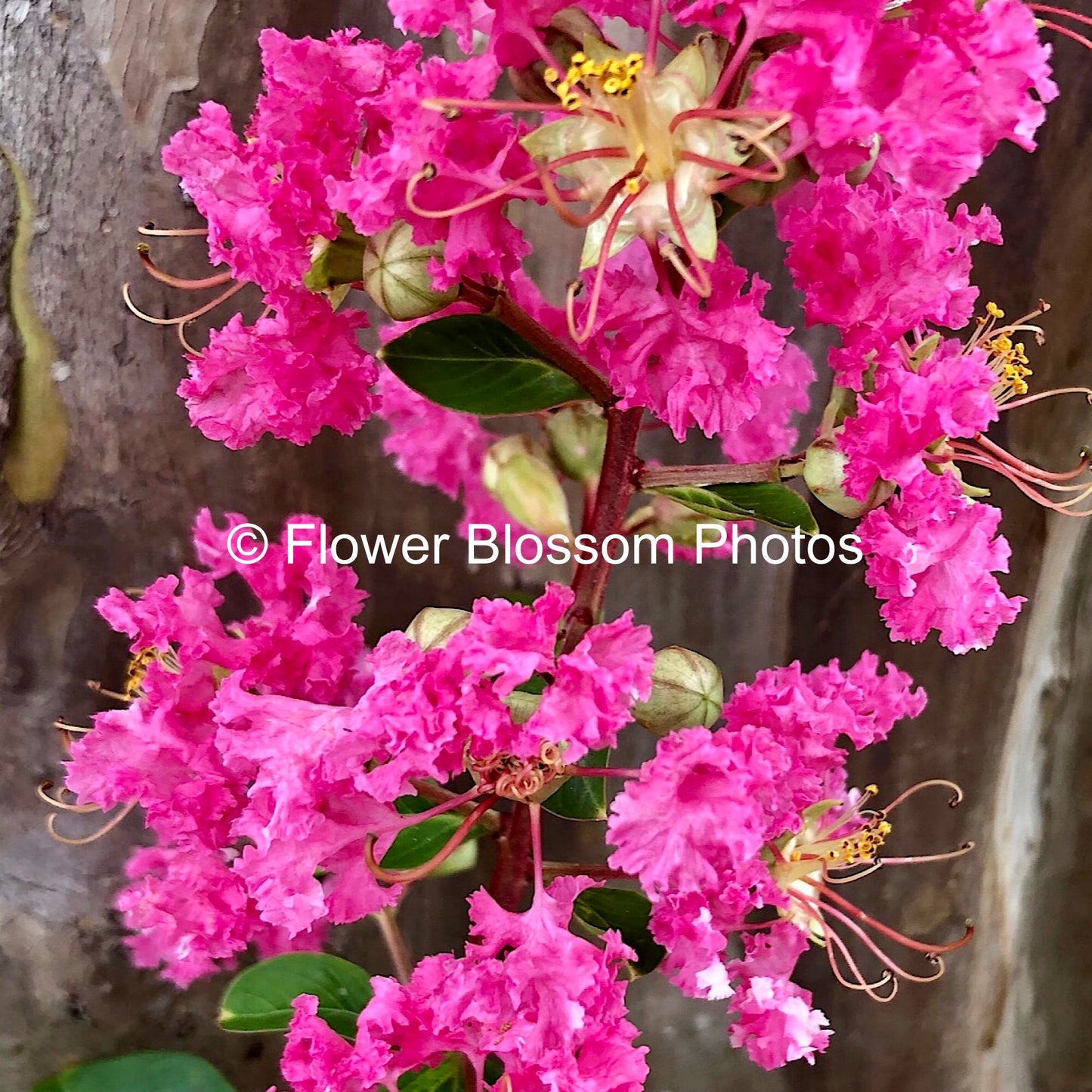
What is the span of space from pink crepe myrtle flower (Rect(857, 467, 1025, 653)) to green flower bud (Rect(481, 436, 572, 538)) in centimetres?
28

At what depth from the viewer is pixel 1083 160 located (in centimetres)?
85

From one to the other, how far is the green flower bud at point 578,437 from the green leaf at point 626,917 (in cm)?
29

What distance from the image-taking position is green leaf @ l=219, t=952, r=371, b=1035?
75cm

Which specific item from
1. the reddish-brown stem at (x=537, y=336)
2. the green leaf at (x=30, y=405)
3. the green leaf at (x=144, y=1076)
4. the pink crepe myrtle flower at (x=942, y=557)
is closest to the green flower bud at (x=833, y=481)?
the pink crepe myrtle flower at (x=942, y=557)

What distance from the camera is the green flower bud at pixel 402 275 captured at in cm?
47

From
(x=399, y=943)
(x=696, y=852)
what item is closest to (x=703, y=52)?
(x=696, y=852)

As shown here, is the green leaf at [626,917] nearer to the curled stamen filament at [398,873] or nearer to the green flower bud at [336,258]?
the curled stamen filament at [398,873]

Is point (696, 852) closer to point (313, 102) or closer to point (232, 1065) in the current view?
point (313, 102)

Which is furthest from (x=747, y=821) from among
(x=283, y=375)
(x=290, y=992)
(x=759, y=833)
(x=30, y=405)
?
(x=30, y=405)

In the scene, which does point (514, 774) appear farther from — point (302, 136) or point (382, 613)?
point (382, 613)

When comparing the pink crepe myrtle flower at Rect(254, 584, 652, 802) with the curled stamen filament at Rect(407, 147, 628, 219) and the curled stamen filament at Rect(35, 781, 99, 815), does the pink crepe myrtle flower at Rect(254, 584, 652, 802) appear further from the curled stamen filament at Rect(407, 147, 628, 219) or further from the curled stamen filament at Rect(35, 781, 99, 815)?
the curled stamen filament at Rect(35, 781, 99, 815)

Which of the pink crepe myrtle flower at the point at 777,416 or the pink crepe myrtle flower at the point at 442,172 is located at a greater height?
the pink crepe myrtle flower at the point at 442,172

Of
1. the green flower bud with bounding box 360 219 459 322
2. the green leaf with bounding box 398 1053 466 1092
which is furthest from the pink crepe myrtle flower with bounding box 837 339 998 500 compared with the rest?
the green leaf with bounding box 398 1053 466 1092

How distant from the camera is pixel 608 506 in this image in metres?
0.57
